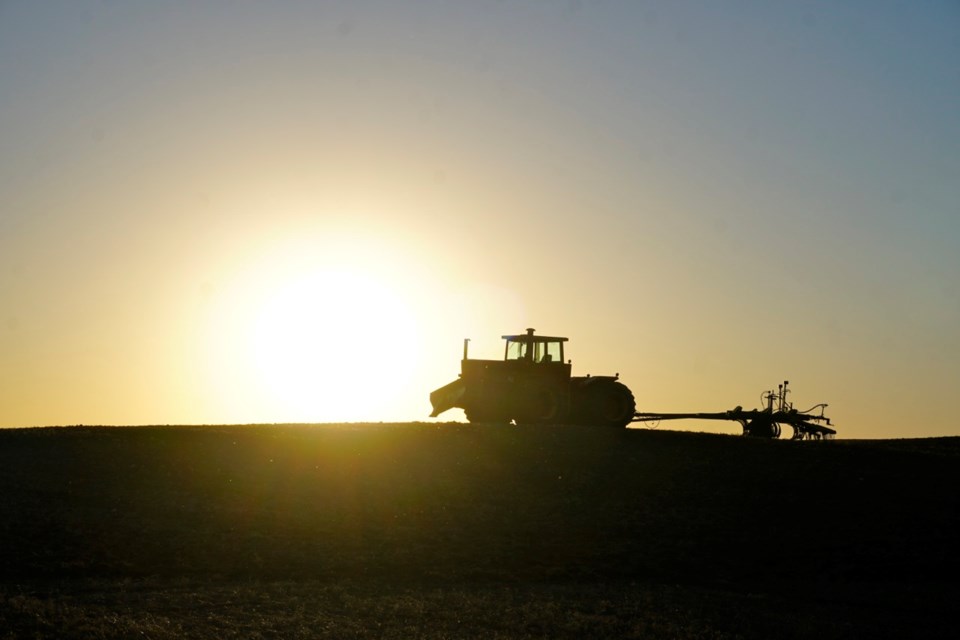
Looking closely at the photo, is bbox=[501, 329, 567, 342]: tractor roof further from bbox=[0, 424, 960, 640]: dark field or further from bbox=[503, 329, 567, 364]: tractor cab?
bbox=[0, 424, 960, 640]: dark field

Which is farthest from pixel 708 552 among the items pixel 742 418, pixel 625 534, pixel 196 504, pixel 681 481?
pixel 742 418

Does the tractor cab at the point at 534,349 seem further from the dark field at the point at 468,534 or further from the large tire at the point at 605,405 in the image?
the dark field at the point at 468,534

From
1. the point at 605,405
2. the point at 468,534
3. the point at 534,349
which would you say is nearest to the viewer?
the point at 468,534

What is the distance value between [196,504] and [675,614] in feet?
42.0

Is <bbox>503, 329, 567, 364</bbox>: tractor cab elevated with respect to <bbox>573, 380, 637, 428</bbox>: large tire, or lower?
elevated

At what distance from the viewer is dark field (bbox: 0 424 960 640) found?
62.5 ft

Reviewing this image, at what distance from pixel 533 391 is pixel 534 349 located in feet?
4.72

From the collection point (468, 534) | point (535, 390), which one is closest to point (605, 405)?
point (535, 390)

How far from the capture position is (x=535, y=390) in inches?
1384

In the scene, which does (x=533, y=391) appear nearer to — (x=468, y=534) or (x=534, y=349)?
(x=534, y=349)

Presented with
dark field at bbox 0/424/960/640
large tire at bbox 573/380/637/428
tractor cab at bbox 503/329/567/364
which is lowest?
dark field at bbox 0/424/960/640

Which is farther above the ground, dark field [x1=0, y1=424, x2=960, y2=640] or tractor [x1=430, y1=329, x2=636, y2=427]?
tractor [x1=430, y1=329, x2=636, y2=427]

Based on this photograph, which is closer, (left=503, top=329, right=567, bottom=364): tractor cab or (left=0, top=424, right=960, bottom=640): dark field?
(left=0, top=424, right=960, bottom=640): dark field

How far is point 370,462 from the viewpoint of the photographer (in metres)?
30.0
